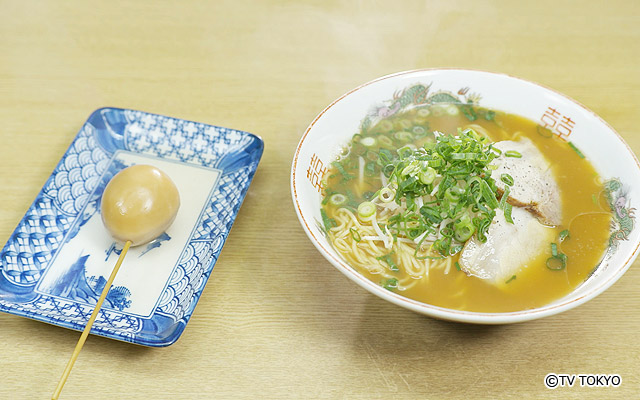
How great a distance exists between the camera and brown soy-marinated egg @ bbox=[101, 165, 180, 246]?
1834 millimetres

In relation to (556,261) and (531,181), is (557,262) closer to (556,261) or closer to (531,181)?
(556,261)

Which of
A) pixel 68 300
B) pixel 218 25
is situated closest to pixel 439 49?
pixel 218 25

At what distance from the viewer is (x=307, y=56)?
273cm

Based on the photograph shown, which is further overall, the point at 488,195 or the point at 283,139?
the point at 283,139

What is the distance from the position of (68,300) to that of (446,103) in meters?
1.40

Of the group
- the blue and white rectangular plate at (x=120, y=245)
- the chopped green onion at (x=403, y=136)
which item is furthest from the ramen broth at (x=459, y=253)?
the blue and white rectangular plate at (x=120, y=245)

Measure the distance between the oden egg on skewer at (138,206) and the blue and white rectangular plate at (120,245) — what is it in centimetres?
7

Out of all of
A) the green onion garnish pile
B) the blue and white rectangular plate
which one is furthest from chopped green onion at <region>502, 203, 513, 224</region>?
the blue and white rectangular plate

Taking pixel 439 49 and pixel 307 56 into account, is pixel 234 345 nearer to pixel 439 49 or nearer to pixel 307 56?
pixel 307 56

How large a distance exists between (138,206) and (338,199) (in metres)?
0.62

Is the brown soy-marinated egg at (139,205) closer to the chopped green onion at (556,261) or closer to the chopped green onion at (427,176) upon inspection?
the chopped green onion at (427,176)

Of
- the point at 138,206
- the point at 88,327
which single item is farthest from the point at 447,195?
the point at 88,327

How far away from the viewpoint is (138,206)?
1.85 meters

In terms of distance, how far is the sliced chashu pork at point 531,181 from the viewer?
1830 mm
